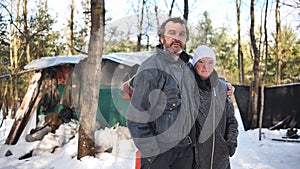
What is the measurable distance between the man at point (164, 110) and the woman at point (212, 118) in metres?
0.17

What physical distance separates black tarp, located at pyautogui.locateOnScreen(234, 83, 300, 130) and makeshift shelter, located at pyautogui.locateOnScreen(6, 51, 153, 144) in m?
3.84

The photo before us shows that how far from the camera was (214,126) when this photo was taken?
1.94 meters

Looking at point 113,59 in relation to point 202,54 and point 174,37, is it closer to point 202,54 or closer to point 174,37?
point 202,54

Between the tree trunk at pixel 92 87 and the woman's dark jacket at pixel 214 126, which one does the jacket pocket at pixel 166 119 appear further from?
the tree trunk at pixel 92 87

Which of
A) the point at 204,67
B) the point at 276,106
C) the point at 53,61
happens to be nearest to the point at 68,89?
the point at 53,61

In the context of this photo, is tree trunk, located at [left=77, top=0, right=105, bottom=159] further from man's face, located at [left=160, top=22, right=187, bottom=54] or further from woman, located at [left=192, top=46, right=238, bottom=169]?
man's face, located at [left=160, top=22, right=187, bottom=54]

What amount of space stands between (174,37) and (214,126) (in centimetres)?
65

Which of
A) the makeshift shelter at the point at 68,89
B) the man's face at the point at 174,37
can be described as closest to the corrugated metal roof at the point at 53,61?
the makeshift shelter at the point at 68,89

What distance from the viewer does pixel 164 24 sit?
1761mm

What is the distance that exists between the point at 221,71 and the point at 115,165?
257cm

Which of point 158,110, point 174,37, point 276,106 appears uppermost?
point 174,37

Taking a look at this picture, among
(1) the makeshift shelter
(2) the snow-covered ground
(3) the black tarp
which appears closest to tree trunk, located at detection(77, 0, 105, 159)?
(2) the snow-covered ground

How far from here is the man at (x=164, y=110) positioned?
1571 mm

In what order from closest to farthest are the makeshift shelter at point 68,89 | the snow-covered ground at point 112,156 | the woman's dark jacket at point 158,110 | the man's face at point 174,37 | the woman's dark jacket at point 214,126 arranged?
1. the woman's dark jacket at point 158,110
2. the man's face at point 174,37
3. the woman's dark jacket at point 214,126
4. the snow-covered ground at point 112,156
5. the makeshift shelter at point 68,89
